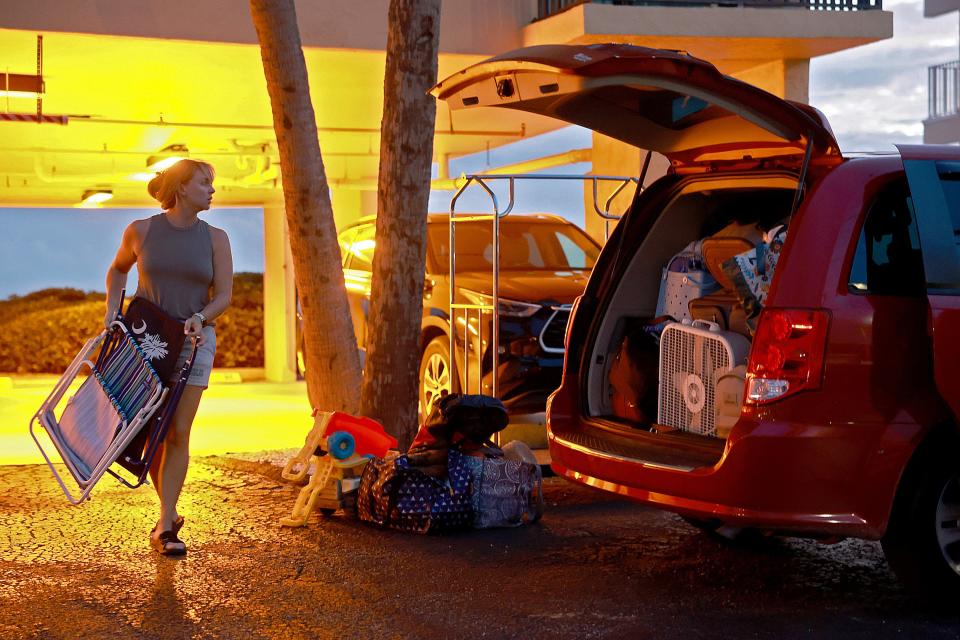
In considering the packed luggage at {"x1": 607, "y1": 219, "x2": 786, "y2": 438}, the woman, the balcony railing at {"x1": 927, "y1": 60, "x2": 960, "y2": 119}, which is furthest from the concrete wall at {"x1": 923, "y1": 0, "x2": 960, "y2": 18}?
the woman

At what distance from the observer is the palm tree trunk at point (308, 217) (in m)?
8.34

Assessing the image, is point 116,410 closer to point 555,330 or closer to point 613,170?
point 555,330

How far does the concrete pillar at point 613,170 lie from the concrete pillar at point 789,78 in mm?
1246

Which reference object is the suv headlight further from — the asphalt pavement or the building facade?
the building facade

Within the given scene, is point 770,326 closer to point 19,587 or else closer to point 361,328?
point 19,587

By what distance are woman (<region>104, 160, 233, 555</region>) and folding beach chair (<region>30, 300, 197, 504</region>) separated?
0.41 ft

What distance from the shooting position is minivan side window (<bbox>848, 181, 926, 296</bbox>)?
16.4 ft

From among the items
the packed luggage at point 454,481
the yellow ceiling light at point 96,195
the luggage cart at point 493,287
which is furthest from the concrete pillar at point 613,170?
the yellow ceiling light at point 96,195

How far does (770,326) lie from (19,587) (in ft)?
10.8

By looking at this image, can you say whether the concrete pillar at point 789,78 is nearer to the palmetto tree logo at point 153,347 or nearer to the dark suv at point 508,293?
the dark suv at point 508,293

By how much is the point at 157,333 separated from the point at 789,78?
806cm

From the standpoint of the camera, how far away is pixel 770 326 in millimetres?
4961

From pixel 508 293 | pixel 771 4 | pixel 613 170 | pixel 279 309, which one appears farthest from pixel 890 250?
pixel 279 309

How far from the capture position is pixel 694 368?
229 inches
